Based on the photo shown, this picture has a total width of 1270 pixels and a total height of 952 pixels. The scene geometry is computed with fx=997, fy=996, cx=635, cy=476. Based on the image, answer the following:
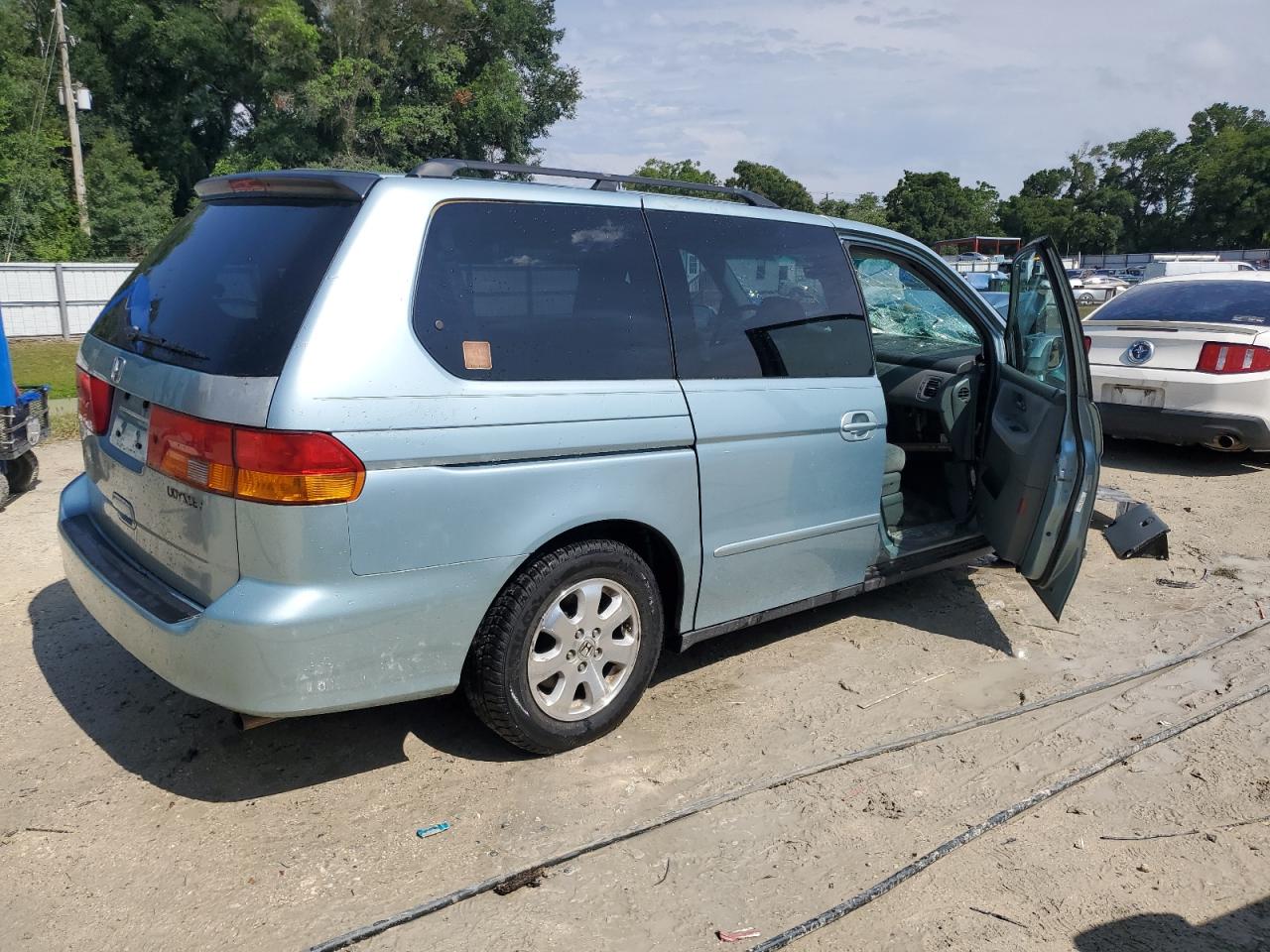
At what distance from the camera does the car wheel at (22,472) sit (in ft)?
21.0

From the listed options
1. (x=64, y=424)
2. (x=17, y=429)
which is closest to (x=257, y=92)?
(x=64, y=424)

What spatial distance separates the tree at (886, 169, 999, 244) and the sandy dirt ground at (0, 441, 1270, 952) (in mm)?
72425

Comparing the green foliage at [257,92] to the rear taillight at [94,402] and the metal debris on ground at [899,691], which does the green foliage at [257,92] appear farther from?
the metal debris on ground at [899,691]

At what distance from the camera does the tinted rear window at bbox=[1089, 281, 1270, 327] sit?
7.95m

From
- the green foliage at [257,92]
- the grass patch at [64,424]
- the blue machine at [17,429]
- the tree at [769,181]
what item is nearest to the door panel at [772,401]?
the blue machine at [17,429]

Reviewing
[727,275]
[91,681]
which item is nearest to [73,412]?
[91,681]

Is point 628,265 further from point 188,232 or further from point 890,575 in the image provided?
point 890,575

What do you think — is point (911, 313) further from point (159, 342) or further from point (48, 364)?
point (48, 364)

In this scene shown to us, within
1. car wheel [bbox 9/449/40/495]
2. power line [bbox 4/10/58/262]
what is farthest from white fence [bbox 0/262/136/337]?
car wheel [bbox 9/449/40/495]

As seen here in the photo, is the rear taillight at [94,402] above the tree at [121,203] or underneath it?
above

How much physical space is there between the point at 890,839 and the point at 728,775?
576 millimetres

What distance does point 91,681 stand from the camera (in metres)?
3.87

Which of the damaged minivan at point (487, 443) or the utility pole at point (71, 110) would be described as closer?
the damaged minivan at point (487, 443)

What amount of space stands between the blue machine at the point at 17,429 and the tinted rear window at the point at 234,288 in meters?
2.75
